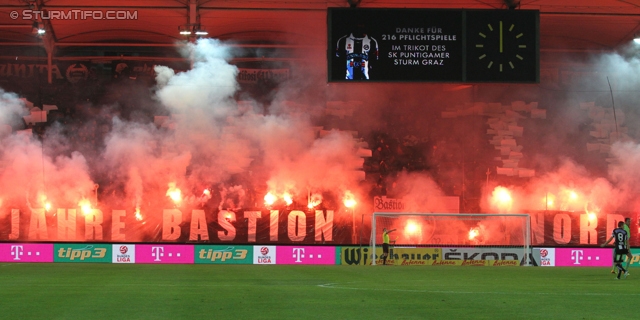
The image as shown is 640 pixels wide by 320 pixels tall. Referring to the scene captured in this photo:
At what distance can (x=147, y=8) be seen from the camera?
88.7 ft

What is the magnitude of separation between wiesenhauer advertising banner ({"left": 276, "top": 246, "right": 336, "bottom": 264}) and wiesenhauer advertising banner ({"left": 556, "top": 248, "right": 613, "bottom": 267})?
7463 millimetres

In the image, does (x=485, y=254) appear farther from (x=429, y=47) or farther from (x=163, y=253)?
(x=163, y=253)

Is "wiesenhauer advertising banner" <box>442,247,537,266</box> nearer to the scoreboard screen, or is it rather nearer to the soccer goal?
the soccer goal

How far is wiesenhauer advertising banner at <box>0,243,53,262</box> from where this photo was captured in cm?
2511

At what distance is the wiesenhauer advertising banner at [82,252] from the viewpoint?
82.1ft

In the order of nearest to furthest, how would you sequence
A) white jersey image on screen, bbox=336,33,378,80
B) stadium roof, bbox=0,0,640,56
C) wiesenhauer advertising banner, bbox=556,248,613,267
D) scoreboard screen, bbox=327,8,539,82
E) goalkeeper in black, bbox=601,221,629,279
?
goalkeeper in black, bbox=601,221,629,279
white jersey image on screen, bbox=336,33,378,80
scoreboard screen, bbox=327,8,539,82
wiesenhauer advertising banner, bbox=556,248,613,267
stadium roof, bbox=0,0,640,56

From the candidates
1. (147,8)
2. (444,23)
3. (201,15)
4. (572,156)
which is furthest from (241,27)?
(572,156)

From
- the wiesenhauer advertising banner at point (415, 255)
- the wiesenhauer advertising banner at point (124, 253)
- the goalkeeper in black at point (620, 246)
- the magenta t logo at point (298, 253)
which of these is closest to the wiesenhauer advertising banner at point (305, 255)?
the magenta t logo at point (298, 253)

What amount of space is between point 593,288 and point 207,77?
64.2ft

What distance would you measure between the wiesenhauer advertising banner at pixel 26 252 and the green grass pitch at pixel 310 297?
10.2m

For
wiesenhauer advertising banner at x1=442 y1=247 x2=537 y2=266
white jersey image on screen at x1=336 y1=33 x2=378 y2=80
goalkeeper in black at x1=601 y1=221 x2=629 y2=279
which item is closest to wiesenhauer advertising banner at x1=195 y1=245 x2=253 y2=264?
wiesenhauer advertising banner at x1=442 y1=247 x2=537 y2=266

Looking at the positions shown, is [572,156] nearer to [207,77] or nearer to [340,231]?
[340,231]

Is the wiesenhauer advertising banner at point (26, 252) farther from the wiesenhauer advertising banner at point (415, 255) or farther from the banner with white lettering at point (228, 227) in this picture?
the wiesenhauer advertising banner at point (415, 255)

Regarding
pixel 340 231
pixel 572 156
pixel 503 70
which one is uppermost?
pixel 503 70
